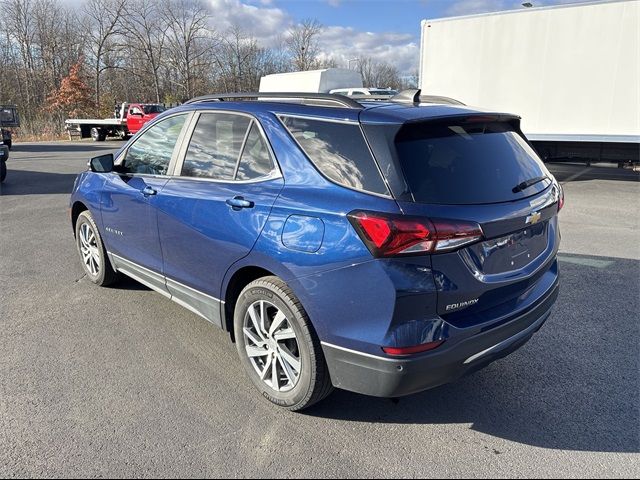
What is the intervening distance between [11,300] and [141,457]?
2.91 meters

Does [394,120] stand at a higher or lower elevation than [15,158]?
higher

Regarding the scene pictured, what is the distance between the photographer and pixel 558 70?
1067cm

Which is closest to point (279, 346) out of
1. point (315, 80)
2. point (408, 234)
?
point (408, 234)

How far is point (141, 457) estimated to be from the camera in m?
2.43

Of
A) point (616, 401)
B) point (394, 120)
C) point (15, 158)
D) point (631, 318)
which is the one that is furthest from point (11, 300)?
point (15, 158)

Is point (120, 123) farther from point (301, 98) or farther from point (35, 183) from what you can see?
point (301, 98)

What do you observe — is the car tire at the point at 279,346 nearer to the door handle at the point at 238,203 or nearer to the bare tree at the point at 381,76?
the door handle at the point at 238,203

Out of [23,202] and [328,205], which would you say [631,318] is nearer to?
[328,205]

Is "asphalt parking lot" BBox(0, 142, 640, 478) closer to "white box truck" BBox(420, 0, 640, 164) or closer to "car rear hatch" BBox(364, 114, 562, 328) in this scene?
"car rear hatch" BBox(364, 114, 562, 328)

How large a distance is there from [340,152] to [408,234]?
636mm

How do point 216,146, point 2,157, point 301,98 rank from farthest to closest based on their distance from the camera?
1. point 2,157
2. point 216,146
3. point 301,98

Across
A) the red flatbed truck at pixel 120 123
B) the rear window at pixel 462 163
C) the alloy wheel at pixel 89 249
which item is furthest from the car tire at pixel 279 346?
the red flatbed truck at pixel 120 123

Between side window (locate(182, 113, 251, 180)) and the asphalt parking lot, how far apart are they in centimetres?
134

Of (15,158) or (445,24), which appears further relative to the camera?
(15,158)
